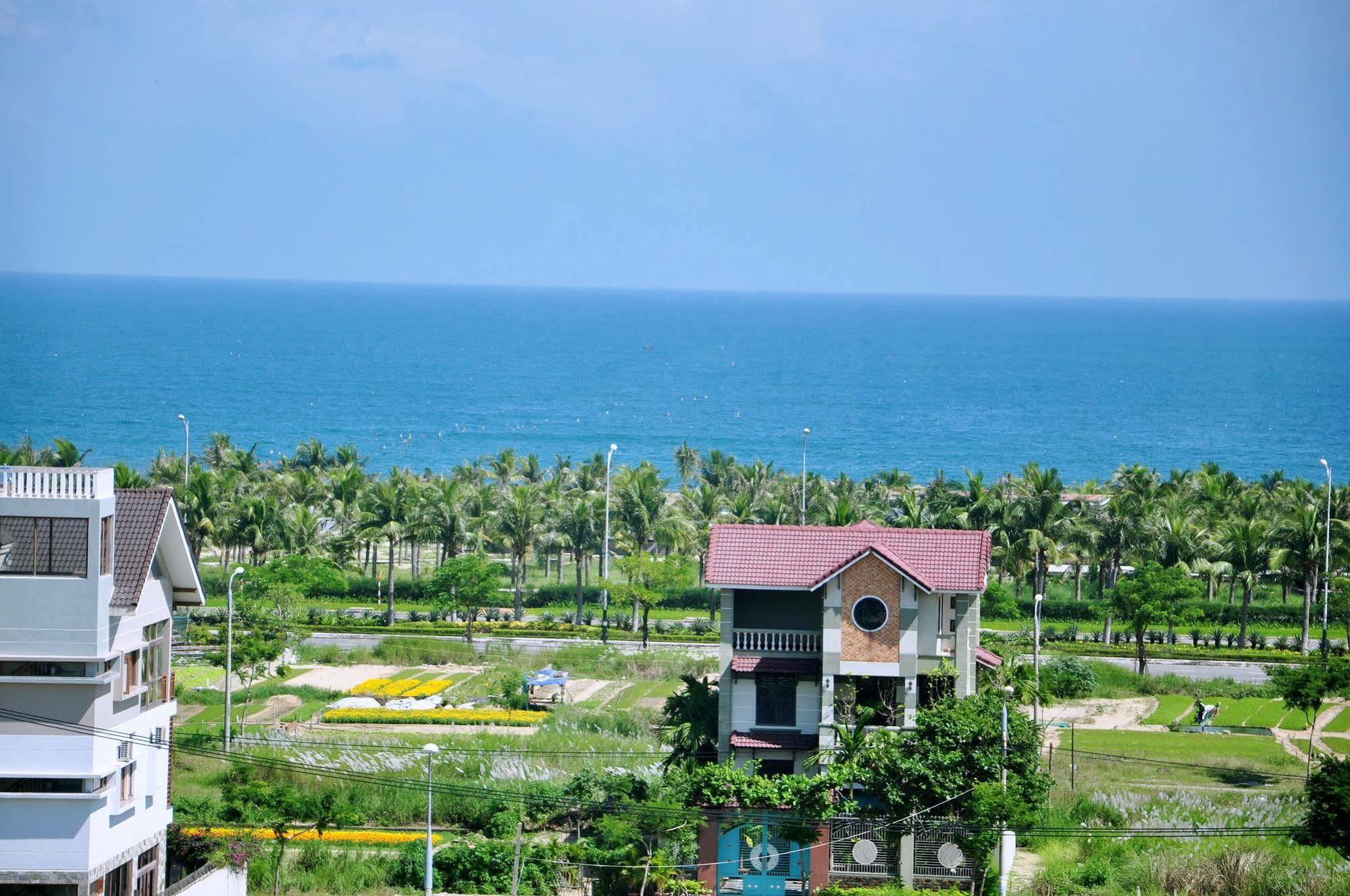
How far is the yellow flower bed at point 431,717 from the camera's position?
5547 centimetres

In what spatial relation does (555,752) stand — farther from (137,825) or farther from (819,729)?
(137,825)

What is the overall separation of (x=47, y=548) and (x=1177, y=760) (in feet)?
111

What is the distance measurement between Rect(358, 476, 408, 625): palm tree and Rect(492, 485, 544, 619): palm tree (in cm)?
450

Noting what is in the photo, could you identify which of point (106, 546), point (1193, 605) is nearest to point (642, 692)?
point (1193, 605)

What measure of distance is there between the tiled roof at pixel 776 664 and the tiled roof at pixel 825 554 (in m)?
1.95

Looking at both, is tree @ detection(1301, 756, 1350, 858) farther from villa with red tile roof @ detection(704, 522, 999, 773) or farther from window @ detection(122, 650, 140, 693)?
window @ detection(122, 650, 140, 693)

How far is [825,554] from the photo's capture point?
1695 inches

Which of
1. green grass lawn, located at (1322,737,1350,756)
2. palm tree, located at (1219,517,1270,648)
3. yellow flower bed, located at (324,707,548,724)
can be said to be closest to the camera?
green grass lawn, located at (1322,737,1350,756)

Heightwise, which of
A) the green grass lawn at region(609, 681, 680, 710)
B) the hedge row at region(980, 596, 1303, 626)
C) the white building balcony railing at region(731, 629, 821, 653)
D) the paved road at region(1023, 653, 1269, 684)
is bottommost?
the green grass lawn at region(609, 681, 680, 710)

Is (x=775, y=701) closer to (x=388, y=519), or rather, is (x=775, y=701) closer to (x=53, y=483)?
(x=53, y=483)

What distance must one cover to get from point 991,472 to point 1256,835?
5039 inches

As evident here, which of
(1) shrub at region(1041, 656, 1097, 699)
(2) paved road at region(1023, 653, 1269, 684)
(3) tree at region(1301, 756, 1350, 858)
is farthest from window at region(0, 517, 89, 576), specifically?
(2) paved road at region(1023, 653, 1269, 684)

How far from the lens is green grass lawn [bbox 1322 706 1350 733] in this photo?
5478cm

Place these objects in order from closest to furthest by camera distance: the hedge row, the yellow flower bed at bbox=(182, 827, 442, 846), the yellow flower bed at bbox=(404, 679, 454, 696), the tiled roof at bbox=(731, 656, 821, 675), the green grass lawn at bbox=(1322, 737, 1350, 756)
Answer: the yellow flower bed at bbox=(182, 827, 442, 846), the tiled roof at bbox=(731, 656, 821, 675), the green grass lawn at bbox=(1322, 737, 1350, 756), the yellow flower bed at bbox=(404, 679, 454, 696), the hedge row
